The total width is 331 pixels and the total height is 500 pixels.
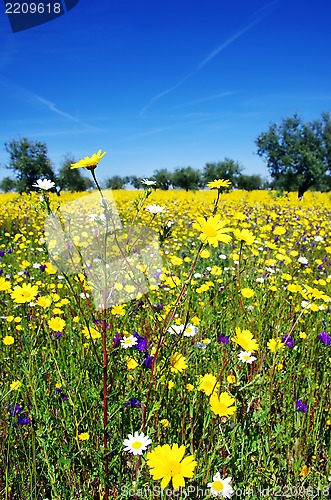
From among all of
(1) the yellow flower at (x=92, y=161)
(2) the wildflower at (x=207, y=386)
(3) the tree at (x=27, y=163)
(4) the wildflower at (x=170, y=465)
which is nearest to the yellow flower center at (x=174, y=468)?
(4) the wildflower at (x=170, y=465)

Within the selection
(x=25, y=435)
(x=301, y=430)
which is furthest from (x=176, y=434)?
(x=25, y=435)

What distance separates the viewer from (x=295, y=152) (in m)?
24.7

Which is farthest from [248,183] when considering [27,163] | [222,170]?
[27,163]

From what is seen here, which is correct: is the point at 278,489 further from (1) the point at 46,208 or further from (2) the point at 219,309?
(2) the point at 219,309

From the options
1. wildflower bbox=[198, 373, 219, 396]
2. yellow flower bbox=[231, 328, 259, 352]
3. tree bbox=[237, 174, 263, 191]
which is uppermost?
tree bbox=[237, 174, 263, 191]

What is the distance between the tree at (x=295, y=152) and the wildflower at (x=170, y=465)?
83.3 feet

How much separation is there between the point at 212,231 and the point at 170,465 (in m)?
0.60

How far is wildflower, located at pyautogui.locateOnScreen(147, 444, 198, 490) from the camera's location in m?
0.87

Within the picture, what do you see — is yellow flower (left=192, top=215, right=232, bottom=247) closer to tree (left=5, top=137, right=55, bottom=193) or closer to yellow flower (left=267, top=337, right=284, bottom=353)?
yellow flower (left=267, top=337, right=284, bottom=353)

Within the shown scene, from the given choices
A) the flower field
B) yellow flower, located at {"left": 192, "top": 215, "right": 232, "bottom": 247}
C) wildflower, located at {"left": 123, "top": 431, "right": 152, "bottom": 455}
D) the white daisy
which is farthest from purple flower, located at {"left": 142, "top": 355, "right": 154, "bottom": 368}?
yellow flower, located at {"left": 192, "top": 215, "right": 232, "bottom": 247}

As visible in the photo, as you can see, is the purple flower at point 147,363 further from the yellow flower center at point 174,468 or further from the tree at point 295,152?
the tree at point 295,152

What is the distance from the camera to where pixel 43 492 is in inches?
57.3

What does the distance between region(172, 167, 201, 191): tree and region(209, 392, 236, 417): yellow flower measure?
37057mm

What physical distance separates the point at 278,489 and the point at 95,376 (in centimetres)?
83
